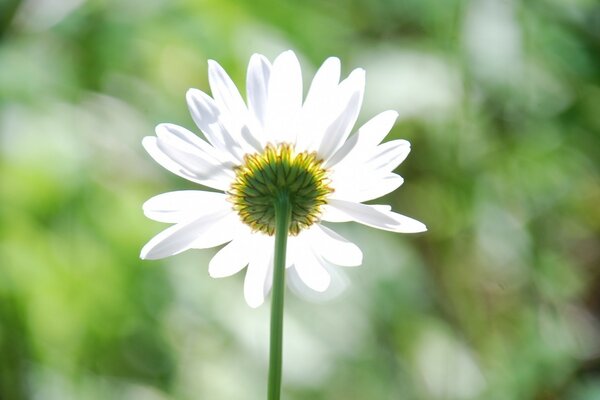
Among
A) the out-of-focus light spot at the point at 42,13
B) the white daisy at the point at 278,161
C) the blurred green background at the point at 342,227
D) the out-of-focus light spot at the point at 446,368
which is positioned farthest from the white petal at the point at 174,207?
the out-of-focus light spot at the point at 446,368

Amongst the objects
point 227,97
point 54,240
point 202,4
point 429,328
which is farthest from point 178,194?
point 429,328

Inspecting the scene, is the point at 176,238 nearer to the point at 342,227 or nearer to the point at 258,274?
the point at 258,274

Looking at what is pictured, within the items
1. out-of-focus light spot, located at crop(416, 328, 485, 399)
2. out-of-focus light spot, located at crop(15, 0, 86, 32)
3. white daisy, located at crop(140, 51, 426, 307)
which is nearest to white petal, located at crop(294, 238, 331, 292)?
white daisy, located at crop(140, 51, 426, 307)

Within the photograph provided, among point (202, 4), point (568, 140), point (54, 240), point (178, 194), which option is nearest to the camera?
point (178, 194)

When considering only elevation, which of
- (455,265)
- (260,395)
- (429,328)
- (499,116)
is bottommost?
(260,395)

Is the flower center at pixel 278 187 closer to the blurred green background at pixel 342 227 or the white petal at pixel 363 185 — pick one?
the white petal at pixel 363 185

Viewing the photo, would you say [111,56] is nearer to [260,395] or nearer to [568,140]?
[260,395]

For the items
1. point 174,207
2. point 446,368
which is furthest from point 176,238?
point 446,368
